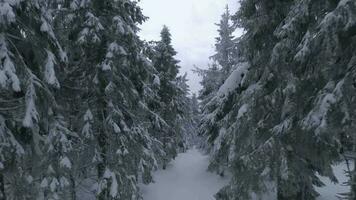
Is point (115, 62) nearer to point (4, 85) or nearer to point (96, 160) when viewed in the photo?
point (96, 160)

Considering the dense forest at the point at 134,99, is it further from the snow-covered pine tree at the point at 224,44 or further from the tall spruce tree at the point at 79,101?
the snow-covered pine tree at the point at 224,44

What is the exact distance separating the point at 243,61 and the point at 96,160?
7.01 m

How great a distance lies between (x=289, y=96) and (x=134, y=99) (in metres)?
6.93

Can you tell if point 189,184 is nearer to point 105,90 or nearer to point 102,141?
point 102,141

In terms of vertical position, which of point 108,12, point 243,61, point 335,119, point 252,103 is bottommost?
point 335,119

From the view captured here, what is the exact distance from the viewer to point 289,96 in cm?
1093

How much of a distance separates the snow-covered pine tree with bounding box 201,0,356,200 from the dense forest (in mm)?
35

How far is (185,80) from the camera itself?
5850 centimetres

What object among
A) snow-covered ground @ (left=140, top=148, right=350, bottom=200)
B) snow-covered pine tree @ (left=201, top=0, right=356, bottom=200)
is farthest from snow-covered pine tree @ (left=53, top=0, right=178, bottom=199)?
snow-covered ground @ (left=140, top=148, right=350, bottom=200)

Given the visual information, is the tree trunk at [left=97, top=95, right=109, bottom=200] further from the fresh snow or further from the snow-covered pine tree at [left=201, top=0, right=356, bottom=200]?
the fresh snow

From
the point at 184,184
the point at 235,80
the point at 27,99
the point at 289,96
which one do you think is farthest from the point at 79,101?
the point at 184,184

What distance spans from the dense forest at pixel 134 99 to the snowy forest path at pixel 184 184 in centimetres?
782

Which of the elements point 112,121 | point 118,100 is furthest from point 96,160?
point 118,100

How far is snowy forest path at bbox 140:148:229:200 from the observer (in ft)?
81.8
